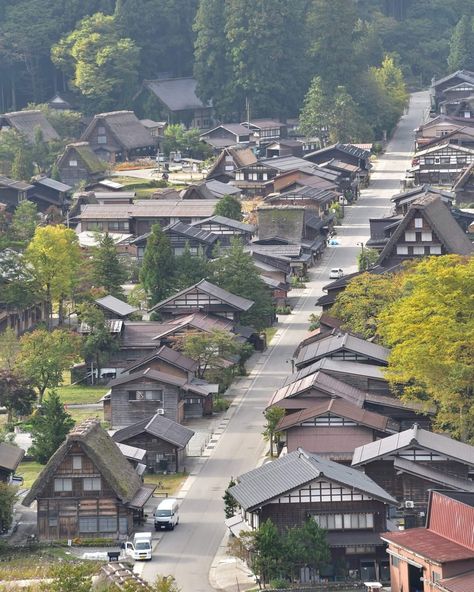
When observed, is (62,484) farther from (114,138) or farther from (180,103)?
(180,103)

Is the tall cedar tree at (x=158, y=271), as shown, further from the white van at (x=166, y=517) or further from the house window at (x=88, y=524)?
the house window at (x=88, y=524)

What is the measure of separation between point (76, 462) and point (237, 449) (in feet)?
27.6

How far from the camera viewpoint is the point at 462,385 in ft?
162

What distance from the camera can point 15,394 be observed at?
5581 cm

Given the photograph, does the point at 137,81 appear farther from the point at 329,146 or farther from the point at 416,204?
the point at 416,204

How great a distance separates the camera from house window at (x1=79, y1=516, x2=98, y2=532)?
4491 centimetres

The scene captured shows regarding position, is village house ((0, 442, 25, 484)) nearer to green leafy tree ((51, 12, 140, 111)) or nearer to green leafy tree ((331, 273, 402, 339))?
green leafy tree ((331, 273, 402, 339))

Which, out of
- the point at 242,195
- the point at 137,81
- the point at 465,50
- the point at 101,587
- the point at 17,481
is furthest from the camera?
the point at 465,50

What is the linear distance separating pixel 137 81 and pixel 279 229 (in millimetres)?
38177

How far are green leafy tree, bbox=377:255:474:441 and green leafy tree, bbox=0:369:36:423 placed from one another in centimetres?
1088

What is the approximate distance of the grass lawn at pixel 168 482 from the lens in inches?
1905

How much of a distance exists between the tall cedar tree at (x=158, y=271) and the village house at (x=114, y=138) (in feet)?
119

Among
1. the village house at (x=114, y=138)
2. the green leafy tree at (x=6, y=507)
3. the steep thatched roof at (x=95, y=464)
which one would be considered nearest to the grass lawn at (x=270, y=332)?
the steep thatched roof at (x=95, y=464)

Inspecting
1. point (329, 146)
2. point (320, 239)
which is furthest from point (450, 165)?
point (320, 239)
